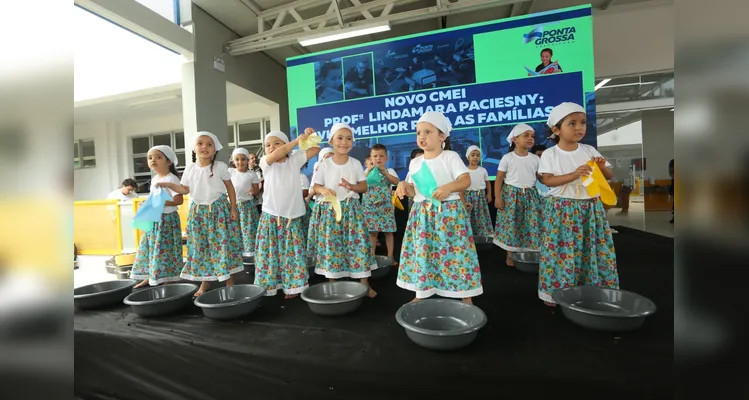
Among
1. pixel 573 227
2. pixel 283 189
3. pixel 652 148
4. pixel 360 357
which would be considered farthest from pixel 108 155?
pixel 652 148

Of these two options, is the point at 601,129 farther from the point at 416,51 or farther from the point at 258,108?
the point at 258,108

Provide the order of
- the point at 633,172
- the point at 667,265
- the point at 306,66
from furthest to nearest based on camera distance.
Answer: the point at 633,172
the point at 306,66
the point at 667,265

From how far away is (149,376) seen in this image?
6.19 ft

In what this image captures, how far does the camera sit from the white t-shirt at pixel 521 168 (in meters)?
3.61

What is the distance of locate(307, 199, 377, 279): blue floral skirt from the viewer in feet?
8.79

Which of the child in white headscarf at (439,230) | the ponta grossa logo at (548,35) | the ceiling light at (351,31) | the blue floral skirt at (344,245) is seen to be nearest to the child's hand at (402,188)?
the child in white headscarf at (439,230)

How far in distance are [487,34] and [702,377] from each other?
5.92 meters

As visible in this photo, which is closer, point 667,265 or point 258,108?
point 667,265

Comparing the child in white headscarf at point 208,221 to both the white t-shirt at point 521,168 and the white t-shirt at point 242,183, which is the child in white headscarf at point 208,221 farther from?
the white t-shirt at point 521,168

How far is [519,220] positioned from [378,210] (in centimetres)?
160

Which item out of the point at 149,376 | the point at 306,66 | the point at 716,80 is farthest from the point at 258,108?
the point at 716,80

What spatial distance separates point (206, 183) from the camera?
9.11ft

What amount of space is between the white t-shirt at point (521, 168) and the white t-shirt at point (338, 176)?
169 centimetres

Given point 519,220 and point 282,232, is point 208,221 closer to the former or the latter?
point 282,232
